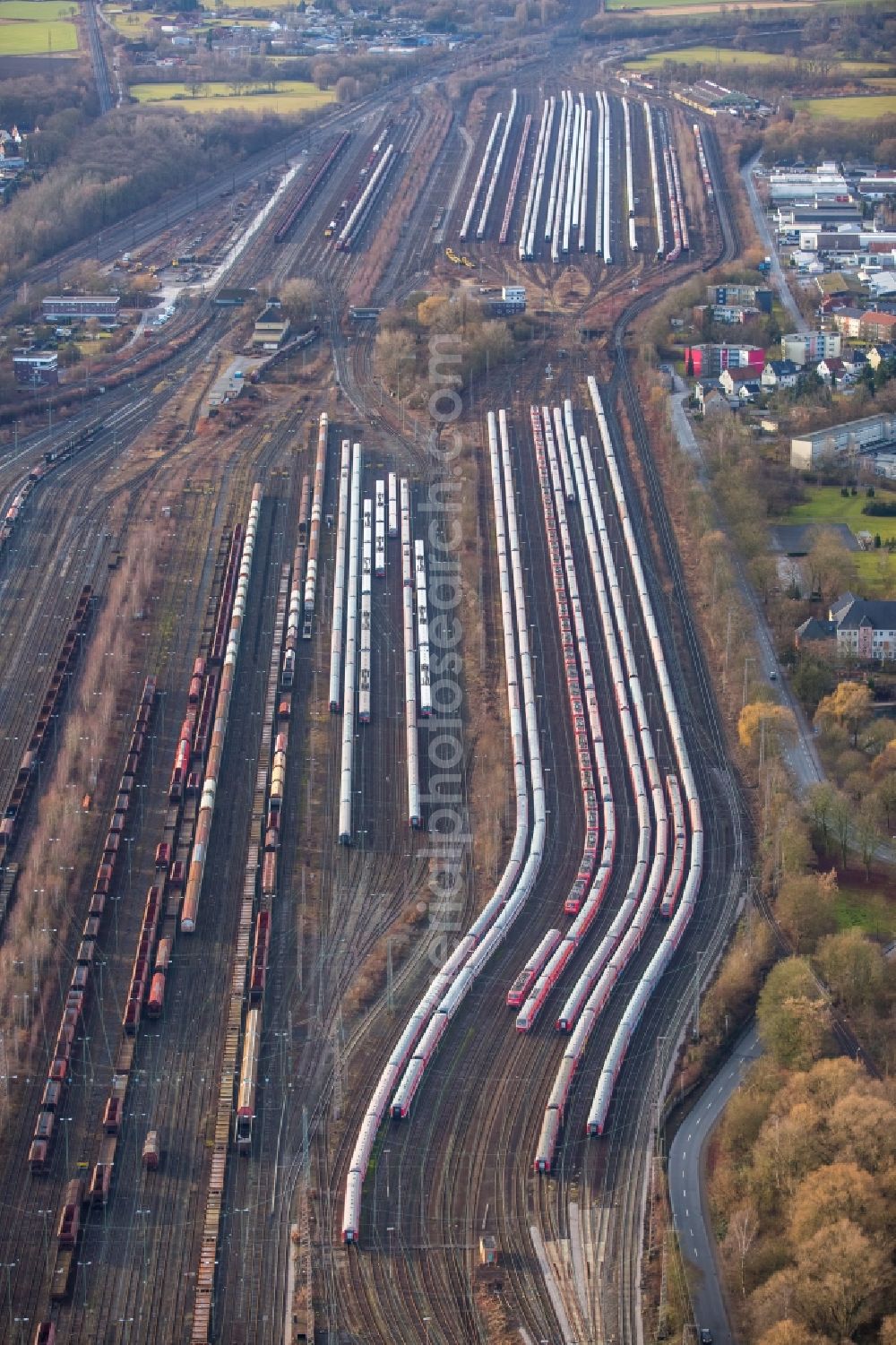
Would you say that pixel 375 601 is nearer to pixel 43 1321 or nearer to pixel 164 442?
pixel 164 442

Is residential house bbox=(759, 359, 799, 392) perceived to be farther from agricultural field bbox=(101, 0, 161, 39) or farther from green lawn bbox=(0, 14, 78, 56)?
agricultural field bbox=(101, 0, 161, 39)

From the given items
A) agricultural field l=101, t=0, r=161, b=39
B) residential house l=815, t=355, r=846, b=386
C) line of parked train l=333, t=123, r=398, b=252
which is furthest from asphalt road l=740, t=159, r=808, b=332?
agricultural field l=101, t=0, r=161, b=39

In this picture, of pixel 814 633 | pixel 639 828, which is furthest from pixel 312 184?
pixel 639 828

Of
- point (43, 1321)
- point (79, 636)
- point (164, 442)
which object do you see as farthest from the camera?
point (164, 442)

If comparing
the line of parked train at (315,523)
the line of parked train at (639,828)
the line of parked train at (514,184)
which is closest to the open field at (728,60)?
the line of parked train at (514,184)

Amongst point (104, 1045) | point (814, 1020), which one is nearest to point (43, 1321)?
point (104, 1045)
